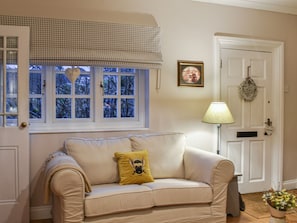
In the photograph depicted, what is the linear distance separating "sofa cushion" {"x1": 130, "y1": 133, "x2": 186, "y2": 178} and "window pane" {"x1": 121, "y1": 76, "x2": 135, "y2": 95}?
26.1 inches

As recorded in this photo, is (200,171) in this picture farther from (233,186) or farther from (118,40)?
(118,40)

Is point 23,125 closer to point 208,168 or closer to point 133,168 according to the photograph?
point 133,168

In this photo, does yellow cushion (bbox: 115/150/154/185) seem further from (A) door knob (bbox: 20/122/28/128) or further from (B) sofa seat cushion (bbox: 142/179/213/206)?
(A) door knob (bbox: 20/122/28/128)

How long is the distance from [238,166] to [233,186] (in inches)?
34.2

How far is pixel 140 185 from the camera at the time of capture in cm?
281

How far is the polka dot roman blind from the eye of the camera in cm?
310

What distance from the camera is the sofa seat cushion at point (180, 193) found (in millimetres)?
2701

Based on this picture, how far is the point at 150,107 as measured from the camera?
12.0 feet

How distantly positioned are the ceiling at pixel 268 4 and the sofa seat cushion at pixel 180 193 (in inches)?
91.2

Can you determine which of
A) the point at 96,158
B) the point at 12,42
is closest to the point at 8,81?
the point at 12,42

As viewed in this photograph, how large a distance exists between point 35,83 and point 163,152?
5.22 ft

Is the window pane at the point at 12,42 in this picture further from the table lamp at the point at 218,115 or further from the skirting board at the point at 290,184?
the skirting board at the point at 290,184

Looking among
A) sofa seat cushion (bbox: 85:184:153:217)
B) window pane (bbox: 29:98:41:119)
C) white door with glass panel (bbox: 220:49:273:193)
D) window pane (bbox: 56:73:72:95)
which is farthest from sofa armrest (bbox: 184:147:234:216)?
window pane (bbox: 29:98:41:119)

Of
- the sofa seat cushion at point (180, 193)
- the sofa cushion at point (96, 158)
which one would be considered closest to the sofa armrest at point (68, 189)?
the sofa cushion at point (96, 158)
